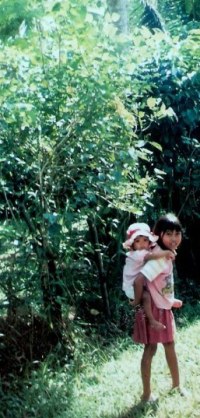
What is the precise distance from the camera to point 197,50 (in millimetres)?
5168

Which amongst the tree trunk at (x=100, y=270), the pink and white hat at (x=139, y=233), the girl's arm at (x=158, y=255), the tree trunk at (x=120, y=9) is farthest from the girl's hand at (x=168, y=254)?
the tree trunk at (x=120, y=9)

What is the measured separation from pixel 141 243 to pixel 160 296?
37 centimetres

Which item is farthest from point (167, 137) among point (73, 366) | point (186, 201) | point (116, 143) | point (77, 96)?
point (73, 366)

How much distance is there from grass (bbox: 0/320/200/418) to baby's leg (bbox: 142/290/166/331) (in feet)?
1.83

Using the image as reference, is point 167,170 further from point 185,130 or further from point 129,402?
point 129,402

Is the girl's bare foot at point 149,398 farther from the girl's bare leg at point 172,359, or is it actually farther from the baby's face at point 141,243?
the baby's face at point 141,243

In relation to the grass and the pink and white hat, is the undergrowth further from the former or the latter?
the pink and white hat

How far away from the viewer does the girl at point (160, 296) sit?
3506 millimetres

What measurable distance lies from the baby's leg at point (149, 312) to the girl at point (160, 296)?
5cm

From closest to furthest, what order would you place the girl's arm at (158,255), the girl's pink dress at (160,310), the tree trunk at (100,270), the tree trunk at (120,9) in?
the girl's arm at (158,255) → the girl's pink dress at (160,310) → the tree trunk at (100,270) → the tree trunk at (120,9)

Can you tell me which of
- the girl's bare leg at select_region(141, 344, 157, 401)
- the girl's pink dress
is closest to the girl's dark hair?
the girl's pink dress

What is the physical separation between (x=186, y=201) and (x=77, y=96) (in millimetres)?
2456

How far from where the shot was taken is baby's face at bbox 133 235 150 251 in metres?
3.55

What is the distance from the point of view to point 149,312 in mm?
3521
